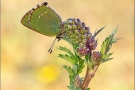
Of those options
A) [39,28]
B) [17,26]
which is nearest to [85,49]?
[39,28]

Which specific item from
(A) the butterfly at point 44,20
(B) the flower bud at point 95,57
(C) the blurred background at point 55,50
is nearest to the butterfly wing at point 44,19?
(A) the butterfly at point 44,20

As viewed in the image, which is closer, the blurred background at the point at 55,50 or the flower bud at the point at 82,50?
the flower bud at the point at 82,50

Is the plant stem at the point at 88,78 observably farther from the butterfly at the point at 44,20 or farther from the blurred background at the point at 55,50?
the blurred background at the point at 55,50

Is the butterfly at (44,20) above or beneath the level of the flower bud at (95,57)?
above

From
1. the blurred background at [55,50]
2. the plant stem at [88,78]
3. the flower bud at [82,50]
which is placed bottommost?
the plant stem at [88,78]

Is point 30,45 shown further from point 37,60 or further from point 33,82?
point 33,82

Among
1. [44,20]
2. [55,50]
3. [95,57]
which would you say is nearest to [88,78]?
[95,57]

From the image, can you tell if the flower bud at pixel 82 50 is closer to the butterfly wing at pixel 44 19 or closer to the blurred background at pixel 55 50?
the butterfly wing at pixel 44 19

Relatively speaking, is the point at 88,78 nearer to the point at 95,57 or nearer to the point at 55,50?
the point at 95,57

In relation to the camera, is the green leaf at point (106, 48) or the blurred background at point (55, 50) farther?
the blurred background at point (55, 50)
